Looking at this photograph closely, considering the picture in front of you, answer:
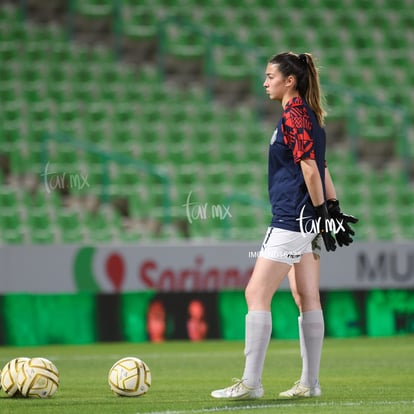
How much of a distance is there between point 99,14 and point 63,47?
1.15 m

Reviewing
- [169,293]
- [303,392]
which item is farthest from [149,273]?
[303,392]

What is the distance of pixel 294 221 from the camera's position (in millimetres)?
6391

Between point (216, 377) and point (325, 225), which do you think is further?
point (216, 377)

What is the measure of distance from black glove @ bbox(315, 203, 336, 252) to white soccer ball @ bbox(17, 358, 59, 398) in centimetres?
171

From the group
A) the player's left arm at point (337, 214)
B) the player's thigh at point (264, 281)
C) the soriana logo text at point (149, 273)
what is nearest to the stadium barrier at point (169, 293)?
the soriana logo text at point (149, 273)

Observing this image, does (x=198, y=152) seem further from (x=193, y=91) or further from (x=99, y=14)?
(x=99, y=14)

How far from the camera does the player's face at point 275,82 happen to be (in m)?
6.53

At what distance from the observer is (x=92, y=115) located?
16.1 m

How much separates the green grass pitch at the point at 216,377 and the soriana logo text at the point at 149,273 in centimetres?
67

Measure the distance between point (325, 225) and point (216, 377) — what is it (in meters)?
2.62

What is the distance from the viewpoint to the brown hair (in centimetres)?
652

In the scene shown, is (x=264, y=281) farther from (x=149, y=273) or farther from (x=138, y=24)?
(x=138, y=24)

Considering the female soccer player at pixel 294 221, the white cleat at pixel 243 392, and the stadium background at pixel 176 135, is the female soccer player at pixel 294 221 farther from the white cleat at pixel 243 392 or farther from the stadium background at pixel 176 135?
the stadium background at pixel 176 135

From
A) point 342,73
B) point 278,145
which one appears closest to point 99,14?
point 342,73
